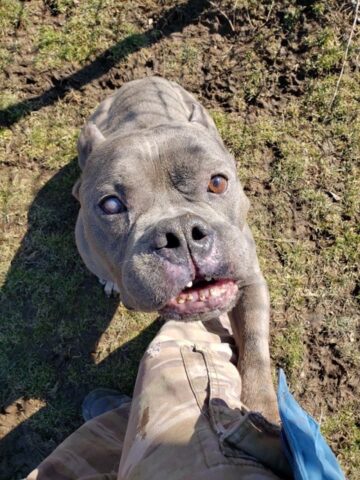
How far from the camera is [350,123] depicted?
249 inches

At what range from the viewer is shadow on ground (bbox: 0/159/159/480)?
18.2 ft

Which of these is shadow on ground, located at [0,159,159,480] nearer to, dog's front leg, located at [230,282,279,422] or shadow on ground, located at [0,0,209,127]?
shadow on ground, located at [0,0,209,127]

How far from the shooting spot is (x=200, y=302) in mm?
3576

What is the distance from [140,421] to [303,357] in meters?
2.50

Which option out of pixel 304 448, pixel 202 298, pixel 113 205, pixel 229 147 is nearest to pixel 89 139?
pixel 113 205

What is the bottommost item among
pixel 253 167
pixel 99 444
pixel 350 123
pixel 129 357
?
pixel 129 357

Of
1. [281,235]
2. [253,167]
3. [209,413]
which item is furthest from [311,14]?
[209,413]

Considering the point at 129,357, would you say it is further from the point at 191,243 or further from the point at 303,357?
the point at 191,243

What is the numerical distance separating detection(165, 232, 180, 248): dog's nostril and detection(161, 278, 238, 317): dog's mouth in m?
0.27

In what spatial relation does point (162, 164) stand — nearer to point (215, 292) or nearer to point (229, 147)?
point (215, 292)

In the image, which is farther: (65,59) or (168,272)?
(65,59)

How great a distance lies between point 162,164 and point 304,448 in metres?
2.16

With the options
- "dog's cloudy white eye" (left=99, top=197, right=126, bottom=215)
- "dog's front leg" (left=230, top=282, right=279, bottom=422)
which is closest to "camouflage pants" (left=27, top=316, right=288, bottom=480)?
"dog's front leg" (left=230, top=282, right=279, bottom=422)

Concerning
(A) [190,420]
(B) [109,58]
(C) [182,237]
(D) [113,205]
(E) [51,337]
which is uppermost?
(C) [182,237]
